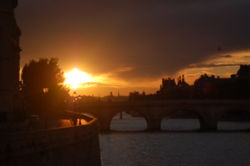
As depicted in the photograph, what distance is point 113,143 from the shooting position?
5944 cm

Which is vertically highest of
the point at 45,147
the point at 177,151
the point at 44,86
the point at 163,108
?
the point at 44,86

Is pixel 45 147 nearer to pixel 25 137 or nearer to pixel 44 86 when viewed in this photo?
pixel 25 137

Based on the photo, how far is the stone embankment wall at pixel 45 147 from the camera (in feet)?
48.9

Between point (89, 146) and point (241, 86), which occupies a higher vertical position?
point (241, 86)

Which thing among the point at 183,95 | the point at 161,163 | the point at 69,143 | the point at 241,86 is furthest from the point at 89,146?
the point at 183,95

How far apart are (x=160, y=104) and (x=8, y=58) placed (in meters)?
60.6

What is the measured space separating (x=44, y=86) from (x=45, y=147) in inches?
1680

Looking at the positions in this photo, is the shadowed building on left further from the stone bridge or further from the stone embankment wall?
the stone bridge

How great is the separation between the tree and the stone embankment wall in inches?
1349

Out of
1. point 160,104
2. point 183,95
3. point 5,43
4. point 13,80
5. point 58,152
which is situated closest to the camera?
point 58,152

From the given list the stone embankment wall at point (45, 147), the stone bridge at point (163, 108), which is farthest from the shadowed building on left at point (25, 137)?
the stone bridge at point (163, 108)

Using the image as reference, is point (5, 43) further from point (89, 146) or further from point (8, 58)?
point (89, 146)

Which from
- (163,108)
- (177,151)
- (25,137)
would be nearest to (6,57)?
(25,137)

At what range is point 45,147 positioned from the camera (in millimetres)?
16625
